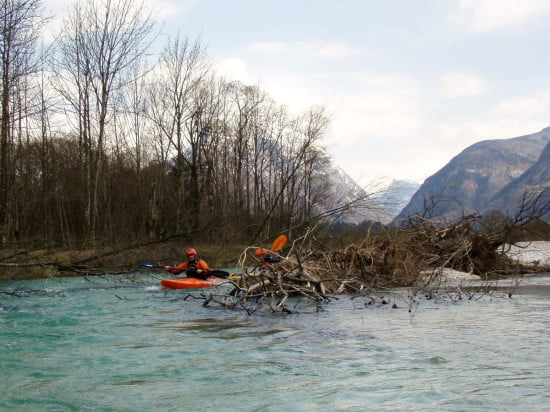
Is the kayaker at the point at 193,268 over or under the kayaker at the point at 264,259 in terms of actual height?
under

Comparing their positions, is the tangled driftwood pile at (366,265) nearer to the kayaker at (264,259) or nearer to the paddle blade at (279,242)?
the kayaker at (264,259)

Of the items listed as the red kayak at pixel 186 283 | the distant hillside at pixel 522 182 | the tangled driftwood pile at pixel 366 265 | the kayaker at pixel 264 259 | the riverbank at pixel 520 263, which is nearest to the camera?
the tangled driftwood pile at pixel 366 265

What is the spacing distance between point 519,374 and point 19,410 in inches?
162

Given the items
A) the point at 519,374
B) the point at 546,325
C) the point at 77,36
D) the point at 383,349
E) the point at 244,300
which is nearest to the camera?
the point at 519,374

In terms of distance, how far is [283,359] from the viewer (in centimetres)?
547

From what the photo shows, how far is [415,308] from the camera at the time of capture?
905 cm

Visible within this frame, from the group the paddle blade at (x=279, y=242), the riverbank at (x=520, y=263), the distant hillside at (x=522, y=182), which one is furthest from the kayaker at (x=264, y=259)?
the distant hillside at (x=522, y=182)

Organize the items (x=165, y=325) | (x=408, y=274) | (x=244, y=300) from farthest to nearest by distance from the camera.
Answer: (x=408, y=274) → (x=244, y=300) → (x=165, y=325)

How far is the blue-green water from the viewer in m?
4.12

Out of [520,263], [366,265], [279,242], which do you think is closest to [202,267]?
[279,242]

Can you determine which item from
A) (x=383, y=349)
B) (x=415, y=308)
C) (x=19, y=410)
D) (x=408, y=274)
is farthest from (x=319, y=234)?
(x=19, y=410)

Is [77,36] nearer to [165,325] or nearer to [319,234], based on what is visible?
[319,234]

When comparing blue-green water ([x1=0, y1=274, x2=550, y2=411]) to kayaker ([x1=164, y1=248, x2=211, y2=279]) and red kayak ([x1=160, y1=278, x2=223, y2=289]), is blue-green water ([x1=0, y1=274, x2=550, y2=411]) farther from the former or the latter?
kayaker ([x1=164, y1=248, x2=211, y2=279])

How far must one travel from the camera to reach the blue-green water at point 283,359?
13.5 feet
